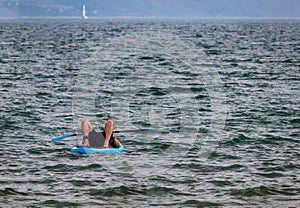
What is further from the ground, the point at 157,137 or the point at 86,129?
the point at 86,129

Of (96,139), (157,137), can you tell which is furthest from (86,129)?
(157,137)

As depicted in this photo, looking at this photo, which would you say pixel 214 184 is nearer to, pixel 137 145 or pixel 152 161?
pixel 152 161

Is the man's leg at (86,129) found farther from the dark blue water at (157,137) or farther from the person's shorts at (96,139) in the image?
the dark blue water at (157,137)

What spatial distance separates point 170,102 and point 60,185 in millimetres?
17791

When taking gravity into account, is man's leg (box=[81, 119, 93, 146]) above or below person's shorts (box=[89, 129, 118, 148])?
above

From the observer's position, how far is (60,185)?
62.6 feet

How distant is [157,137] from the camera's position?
26.5 m

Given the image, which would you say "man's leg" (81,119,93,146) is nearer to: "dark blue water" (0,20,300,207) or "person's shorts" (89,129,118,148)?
"person's shorts" (89,129,118,148)

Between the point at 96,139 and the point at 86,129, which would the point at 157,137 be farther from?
the point at 86,129

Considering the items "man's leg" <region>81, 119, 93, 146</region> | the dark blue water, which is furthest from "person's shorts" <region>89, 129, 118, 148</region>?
the dark blue water

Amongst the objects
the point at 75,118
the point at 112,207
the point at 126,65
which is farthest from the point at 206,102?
the point at 126,65

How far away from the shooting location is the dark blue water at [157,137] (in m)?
18.4

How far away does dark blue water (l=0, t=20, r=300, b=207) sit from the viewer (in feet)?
60.5

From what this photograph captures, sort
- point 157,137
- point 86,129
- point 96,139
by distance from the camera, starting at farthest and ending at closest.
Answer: point 157,137 < point 96,139 < point 86,129
